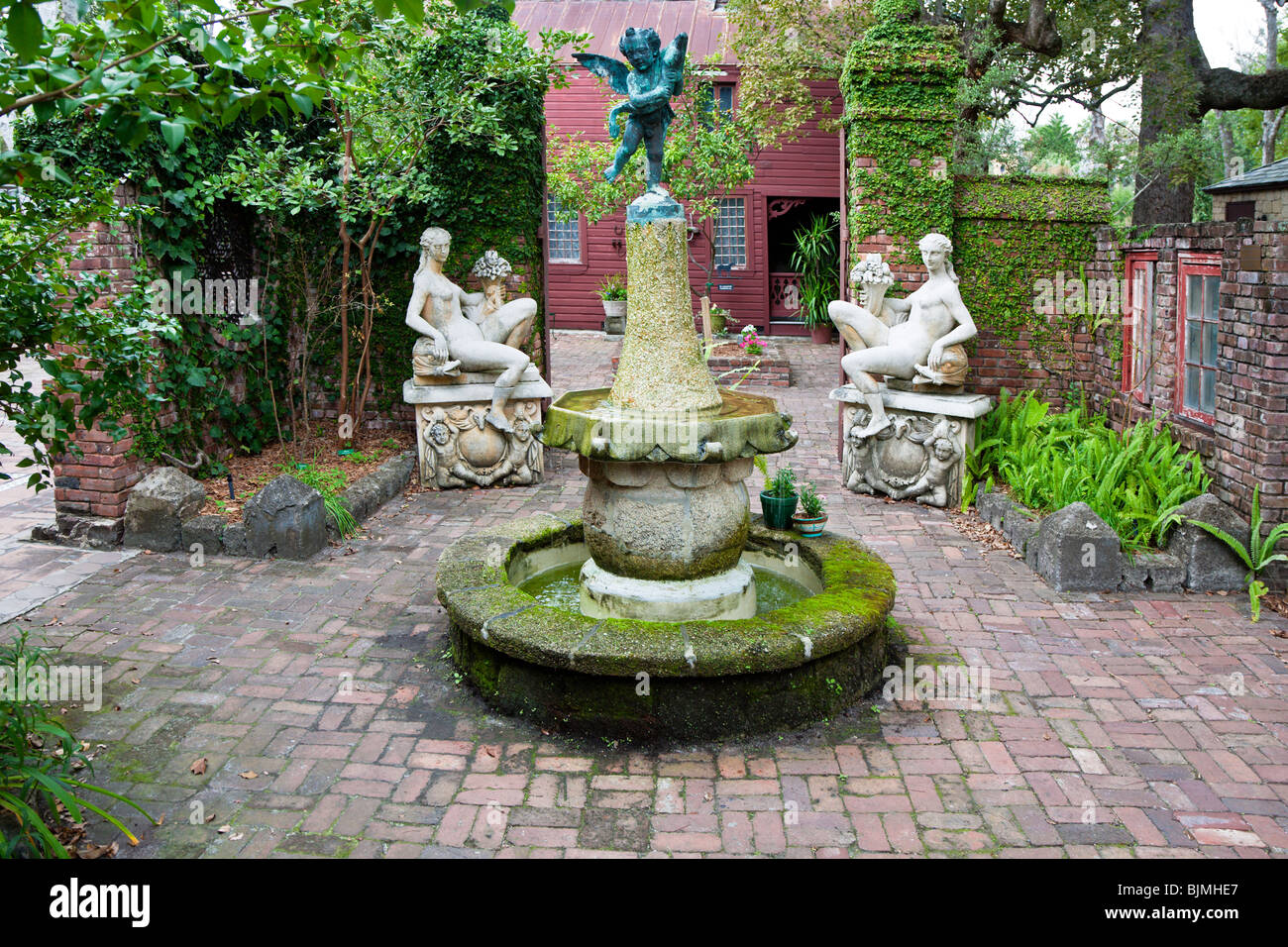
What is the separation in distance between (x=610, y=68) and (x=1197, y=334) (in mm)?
4889

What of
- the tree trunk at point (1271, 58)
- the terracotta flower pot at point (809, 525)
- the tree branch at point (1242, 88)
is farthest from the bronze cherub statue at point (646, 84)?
the tree trunk at point (1271, 58)

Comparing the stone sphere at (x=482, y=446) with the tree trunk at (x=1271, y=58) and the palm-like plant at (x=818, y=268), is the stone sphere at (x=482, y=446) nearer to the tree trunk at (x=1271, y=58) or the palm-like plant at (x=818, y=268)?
the palm-like plant at (x=818, y=268)

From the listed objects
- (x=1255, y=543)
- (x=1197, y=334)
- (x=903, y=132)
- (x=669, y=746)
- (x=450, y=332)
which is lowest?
(x=669, y=746)

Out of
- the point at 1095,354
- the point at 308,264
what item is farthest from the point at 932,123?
the point at 308,264

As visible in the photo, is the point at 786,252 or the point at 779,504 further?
the point at 786,252

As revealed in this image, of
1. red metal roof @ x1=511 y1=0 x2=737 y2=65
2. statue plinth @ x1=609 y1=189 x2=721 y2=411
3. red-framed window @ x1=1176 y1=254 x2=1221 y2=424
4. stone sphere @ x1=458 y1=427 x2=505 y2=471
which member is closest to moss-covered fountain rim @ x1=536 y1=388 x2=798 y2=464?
statue plinth @ x1=609 y1=189 x2=721 y2=411

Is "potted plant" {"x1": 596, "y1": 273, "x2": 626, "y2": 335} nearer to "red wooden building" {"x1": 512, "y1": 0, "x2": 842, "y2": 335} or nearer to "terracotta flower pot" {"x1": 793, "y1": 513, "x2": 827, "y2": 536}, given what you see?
"red wooden building" {"x1": 512, "y1": 0, "x2": 842, "y2": 335}

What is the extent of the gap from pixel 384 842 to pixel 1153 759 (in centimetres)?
317

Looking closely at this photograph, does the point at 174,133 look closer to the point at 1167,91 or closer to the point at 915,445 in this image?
the point at 915,445

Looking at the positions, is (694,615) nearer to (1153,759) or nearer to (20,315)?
(1153,759)

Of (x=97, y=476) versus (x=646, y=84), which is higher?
(x=646, y=84)

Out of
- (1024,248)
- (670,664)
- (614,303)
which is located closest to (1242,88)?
(1024,248)

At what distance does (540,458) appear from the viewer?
8.95 metres

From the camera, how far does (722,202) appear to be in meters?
17.8
